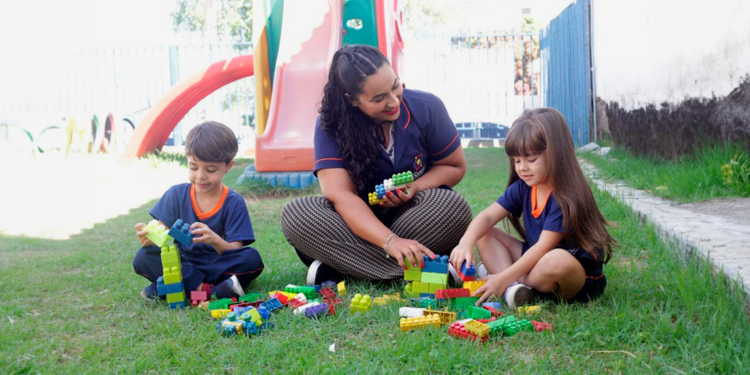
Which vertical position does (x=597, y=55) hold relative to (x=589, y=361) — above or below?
above

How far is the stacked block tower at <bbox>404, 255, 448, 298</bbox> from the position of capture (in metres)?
2.99

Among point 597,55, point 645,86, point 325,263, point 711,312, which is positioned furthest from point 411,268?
point 597,55

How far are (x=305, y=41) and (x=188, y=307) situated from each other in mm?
5181

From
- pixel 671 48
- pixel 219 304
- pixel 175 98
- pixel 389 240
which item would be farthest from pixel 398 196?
pixel 175 98

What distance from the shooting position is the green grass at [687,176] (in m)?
4.51

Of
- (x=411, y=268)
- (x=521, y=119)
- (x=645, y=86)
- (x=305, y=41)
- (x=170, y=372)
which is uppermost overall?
(x=305, y=41)

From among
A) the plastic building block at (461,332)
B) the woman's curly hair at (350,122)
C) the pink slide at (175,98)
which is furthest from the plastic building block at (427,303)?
the pink slide at (175,98)

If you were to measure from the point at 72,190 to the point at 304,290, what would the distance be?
6.43 meters

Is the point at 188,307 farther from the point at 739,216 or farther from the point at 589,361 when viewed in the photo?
the point at 739,216

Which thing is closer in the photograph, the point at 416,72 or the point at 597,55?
the point at 597,55

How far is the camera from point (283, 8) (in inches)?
319

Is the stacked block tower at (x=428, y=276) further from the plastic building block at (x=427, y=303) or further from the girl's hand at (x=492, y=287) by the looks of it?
the girl's hand at (x=492, y=287)

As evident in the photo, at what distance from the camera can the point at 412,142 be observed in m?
3.54

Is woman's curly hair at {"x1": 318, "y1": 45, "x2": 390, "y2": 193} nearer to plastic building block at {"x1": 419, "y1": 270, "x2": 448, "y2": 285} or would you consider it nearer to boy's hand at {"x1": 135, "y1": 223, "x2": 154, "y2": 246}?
plastic building block at {"x1": 419, "y1": 270, "x2": 448, "y2": 285}
